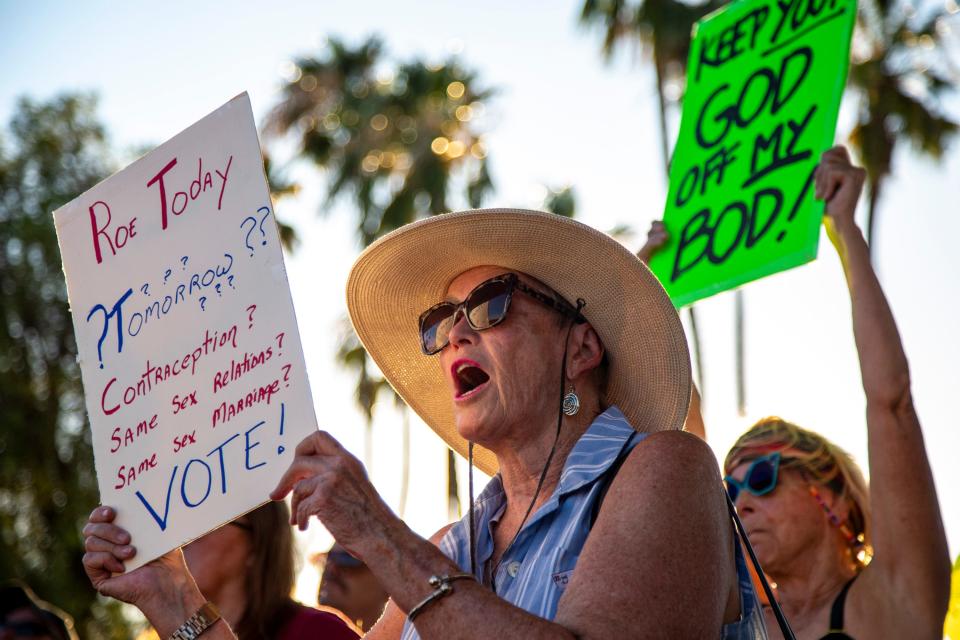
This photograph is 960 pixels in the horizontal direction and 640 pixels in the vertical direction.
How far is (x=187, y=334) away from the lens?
2836 millimetres

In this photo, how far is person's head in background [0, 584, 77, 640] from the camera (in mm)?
4816

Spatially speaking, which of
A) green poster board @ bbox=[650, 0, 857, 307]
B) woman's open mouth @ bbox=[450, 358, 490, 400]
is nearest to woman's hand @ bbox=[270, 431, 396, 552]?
woman's open mouth @ bbox=[450, 358, 490, 400]

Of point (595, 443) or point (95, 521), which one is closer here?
point (595, 443)

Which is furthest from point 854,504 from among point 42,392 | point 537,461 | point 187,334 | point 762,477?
point 42,392

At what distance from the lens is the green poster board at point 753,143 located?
3861 mm

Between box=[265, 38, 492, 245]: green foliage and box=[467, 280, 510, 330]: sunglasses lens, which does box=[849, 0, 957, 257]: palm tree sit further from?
box=[467, 280, 510, 330]: sunglasses lens

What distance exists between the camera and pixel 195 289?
284cm

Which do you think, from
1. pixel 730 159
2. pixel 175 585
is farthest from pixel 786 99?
pixel 175 585

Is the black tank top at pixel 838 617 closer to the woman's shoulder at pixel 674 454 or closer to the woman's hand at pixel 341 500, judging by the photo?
the woman's shoulder at pixel 674 454

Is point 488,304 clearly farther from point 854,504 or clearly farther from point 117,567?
point 854,504

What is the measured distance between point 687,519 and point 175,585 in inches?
49.4

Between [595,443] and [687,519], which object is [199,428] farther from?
[687,519]

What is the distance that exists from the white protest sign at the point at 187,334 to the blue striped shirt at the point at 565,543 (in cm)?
53

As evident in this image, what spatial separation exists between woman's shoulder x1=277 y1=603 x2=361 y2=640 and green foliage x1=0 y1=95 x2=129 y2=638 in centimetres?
1731
